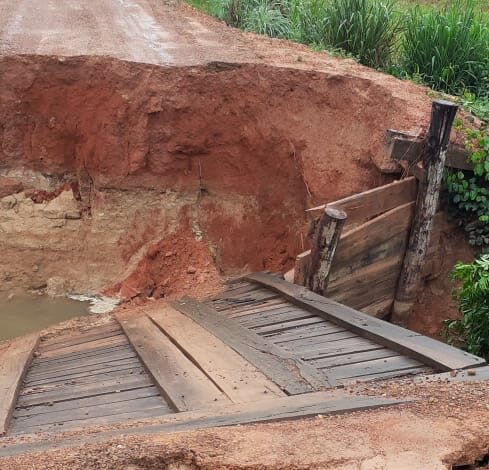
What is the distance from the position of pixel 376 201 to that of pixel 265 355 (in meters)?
2.05

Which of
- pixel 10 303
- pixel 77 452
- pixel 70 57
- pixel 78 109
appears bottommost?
pixel 10 303

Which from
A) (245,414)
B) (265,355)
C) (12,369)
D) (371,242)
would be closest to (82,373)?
(12,369)

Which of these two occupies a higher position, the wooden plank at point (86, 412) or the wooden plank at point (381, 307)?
the wooden plank at point (86, 412)

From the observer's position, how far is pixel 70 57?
758cm

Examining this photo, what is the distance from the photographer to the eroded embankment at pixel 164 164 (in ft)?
24.0

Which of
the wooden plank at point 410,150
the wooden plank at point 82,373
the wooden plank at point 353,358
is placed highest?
the wooden plank at point 410,150

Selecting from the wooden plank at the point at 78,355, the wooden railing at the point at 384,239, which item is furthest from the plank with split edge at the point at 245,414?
the wooden railing at the point at 384,239

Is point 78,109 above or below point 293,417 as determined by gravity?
above

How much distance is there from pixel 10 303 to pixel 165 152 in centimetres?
237

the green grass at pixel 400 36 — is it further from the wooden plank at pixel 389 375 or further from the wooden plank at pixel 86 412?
the wooden plank at pixel 86 412

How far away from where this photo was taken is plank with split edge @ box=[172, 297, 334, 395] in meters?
4.17

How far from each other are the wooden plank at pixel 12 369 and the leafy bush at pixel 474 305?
3324mm

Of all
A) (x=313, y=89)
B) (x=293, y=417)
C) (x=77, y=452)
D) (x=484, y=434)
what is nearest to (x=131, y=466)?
(x=77, y=452)

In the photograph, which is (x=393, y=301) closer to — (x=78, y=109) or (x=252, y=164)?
(x=252, y=164)
